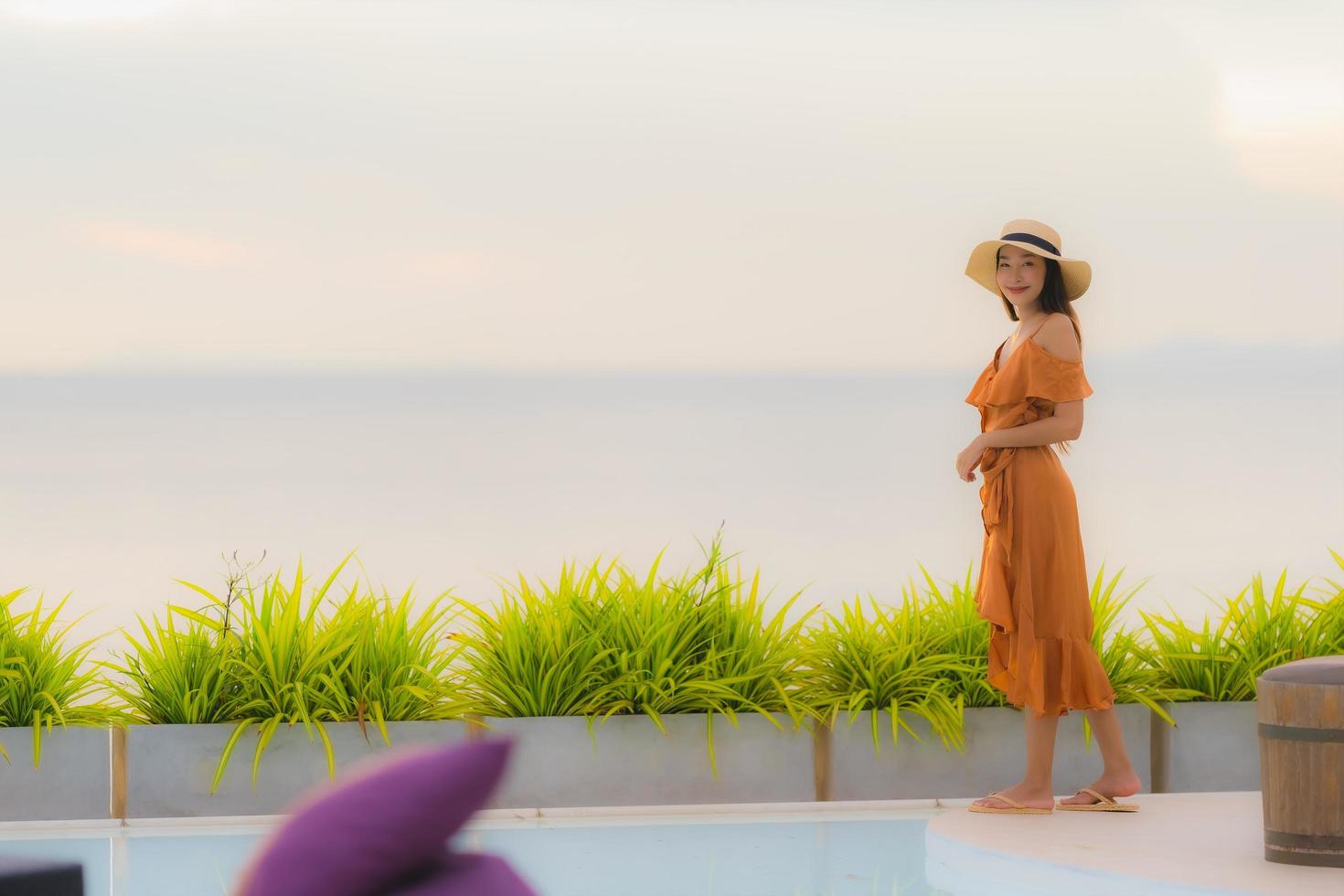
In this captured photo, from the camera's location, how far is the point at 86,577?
5.98m

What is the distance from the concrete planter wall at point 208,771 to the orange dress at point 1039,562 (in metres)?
1.76

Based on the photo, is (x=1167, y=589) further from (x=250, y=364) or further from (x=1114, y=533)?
(x=250, y=364)

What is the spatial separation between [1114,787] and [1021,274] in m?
Answer: 1.43

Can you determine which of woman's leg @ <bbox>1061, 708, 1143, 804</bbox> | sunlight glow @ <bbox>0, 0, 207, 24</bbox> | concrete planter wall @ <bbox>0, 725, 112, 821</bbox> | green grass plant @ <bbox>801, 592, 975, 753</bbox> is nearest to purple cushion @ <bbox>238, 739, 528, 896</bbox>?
woman's leg @ <bbox>1061, 708, 1143, 804</bbox>

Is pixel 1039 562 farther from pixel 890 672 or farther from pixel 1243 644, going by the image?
pixel 1243 644

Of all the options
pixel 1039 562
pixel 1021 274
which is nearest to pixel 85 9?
pixel 1021 274

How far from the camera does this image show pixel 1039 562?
3.76 m

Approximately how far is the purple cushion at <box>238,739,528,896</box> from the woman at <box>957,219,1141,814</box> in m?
2.83

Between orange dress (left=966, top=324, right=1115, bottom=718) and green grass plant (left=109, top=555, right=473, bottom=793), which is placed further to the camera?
green grass plant (left=109, top=555, right=473, bottom=793)

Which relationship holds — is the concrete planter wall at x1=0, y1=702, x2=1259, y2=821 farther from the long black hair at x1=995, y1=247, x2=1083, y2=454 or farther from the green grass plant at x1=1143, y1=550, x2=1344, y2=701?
the long black hair at x1=995, y1=247, x2=1083, y2=454

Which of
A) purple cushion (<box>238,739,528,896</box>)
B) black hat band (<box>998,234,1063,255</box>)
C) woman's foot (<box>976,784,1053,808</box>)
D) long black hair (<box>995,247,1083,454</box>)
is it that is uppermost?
black hat band (<box>998,234,1063,255</box>)

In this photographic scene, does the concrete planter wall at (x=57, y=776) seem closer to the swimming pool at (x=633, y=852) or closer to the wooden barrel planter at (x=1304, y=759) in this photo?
the swimming pool at (x=633, y=852)

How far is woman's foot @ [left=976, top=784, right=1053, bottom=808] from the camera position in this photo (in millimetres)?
3801

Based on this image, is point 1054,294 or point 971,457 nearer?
point 971,457
